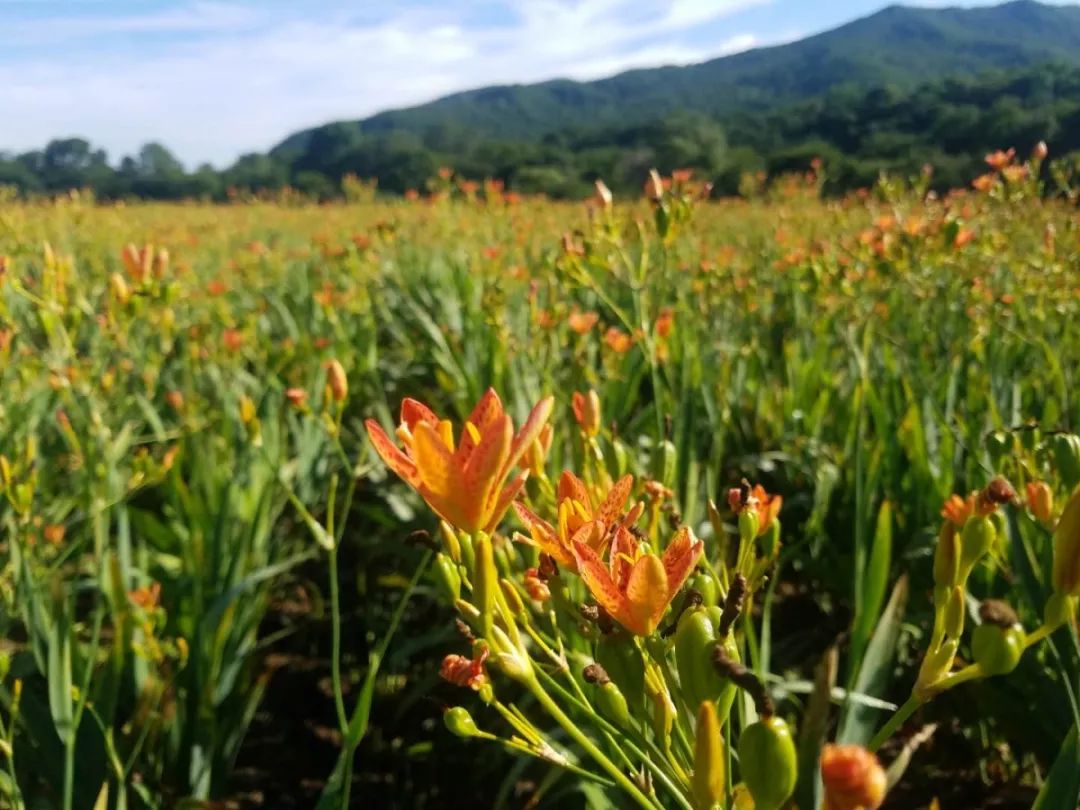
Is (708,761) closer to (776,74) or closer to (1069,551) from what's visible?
(1069,551)

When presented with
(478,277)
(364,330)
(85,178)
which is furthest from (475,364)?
(85,178)

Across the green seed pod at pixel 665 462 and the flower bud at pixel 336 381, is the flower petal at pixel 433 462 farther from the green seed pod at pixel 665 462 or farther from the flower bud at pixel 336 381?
the flower bud at pixel 336 381

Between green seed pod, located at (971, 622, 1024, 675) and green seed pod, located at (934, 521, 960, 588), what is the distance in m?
0.08

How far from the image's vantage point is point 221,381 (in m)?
2.40

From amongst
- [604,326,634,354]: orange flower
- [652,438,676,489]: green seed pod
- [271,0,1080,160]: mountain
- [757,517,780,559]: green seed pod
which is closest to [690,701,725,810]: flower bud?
[757,517,780,559]: green seed pod

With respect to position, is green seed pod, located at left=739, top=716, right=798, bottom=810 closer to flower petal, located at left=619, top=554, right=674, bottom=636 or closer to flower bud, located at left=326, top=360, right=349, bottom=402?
flower petal, located at left=619, top=554, right=674, bottom=636

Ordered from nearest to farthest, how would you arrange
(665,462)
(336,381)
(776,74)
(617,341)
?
(665,462) < (336,381) < (617,341) < (776,74)

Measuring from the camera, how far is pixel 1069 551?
0.49 m

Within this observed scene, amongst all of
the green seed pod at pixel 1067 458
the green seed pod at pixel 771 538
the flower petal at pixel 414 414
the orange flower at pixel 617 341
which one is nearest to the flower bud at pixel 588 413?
the green seed pod at pixel 771 538

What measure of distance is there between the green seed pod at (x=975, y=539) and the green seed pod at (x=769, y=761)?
252 millimetres

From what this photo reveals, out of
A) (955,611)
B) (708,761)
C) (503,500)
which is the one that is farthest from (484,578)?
(955,611)

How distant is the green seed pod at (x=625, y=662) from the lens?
0.51 meters

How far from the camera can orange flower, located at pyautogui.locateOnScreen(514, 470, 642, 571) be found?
521 mm

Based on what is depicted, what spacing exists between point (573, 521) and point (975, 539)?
28cm
